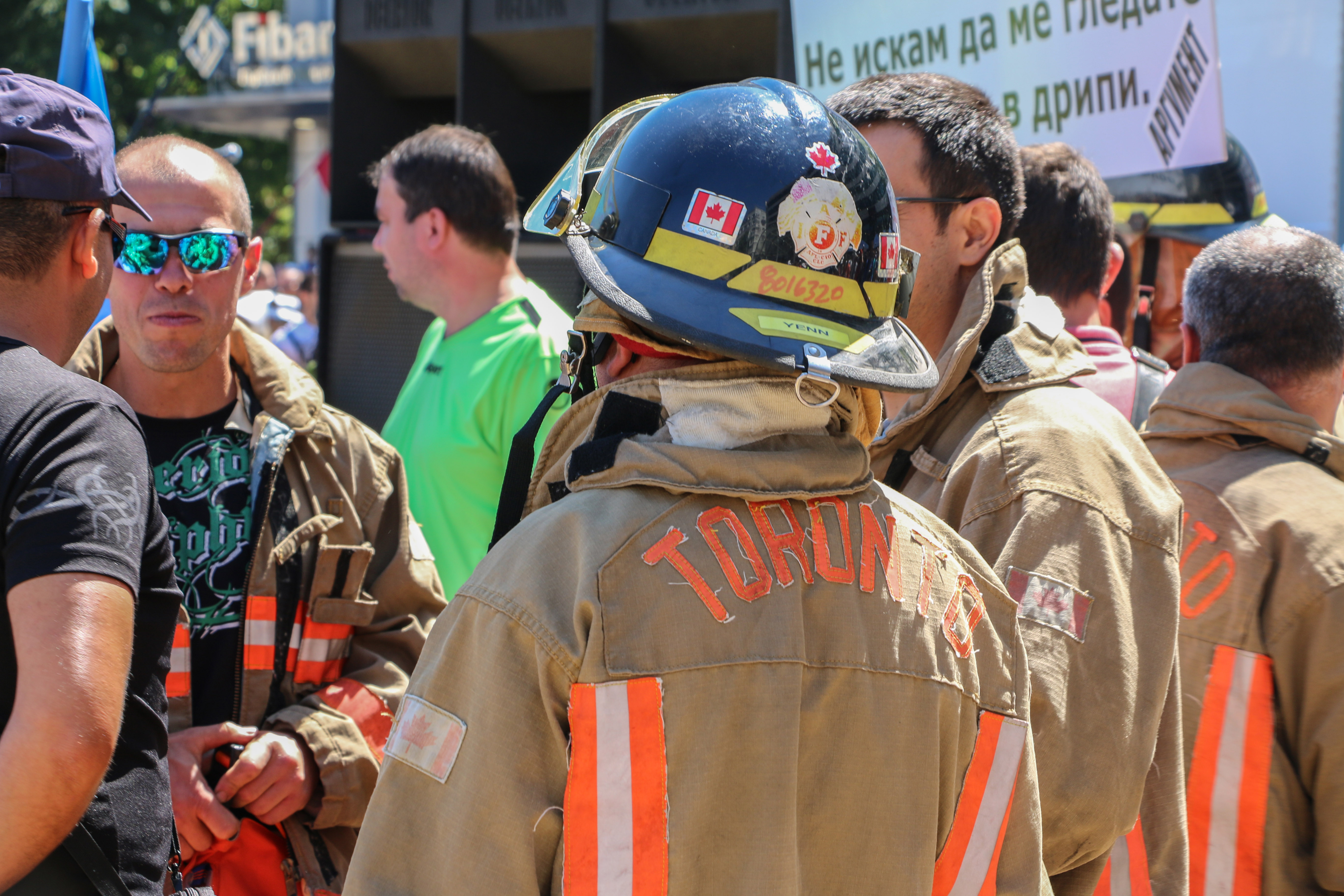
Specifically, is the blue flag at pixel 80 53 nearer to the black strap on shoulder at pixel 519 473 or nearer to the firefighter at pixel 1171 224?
the black strap on shoulder at pixel 519 473

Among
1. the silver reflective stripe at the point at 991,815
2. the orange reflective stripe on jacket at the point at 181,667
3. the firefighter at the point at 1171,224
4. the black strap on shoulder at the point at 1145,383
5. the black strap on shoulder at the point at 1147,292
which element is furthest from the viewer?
the black strap on shoulder at the point at 1147,292

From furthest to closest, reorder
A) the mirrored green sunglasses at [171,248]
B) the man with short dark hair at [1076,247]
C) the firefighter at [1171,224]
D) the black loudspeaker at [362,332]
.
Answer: the black loudspeaker at [362,332]
the firefighter at [1171,224]
the man with short dark hair at [1076,247]
the mirrored green sunglasses at [171,248]

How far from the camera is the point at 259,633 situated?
2.31 meters

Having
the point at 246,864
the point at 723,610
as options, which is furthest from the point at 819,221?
the point at 246,864

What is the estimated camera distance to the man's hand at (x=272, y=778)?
85.1 inches

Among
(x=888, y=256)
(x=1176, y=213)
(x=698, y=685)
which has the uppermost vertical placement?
(x=1176, y=213)

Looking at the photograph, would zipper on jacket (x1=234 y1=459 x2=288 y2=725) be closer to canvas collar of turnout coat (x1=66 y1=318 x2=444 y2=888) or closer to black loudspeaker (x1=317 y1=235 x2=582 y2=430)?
canvas collar of turnout coat (x1=66 y1=318 x2=444 y2=888)

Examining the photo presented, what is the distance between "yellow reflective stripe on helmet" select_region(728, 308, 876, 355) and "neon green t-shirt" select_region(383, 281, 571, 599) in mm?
2165

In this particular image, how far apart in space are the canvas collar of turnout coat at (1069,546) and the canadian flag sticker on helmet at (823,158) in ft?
2.07

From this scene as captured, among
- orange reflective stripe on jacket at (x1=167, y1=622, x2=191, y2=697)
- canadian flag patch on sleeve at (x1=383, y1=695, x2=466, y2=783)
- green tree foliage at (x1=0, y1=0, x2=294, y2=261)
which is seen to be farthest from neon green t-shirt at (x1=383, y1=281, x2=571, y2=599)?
green tree foliage at (x1=0, y1=0, x2=294, y2=261)

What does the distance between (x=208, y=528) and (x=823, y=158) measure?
Result: 1544mm

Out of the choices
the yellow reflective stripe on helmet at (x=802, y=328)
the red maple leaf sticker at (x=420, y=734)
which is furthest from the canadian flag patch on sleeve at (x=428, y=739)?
the yellow reflective stripe on helmet at (x=802, y=328)

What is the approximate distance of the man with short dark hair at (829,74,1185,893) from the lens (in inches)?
65.3

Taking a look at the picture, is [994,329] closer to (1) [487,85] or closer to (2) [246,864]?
(2) [246,864]
